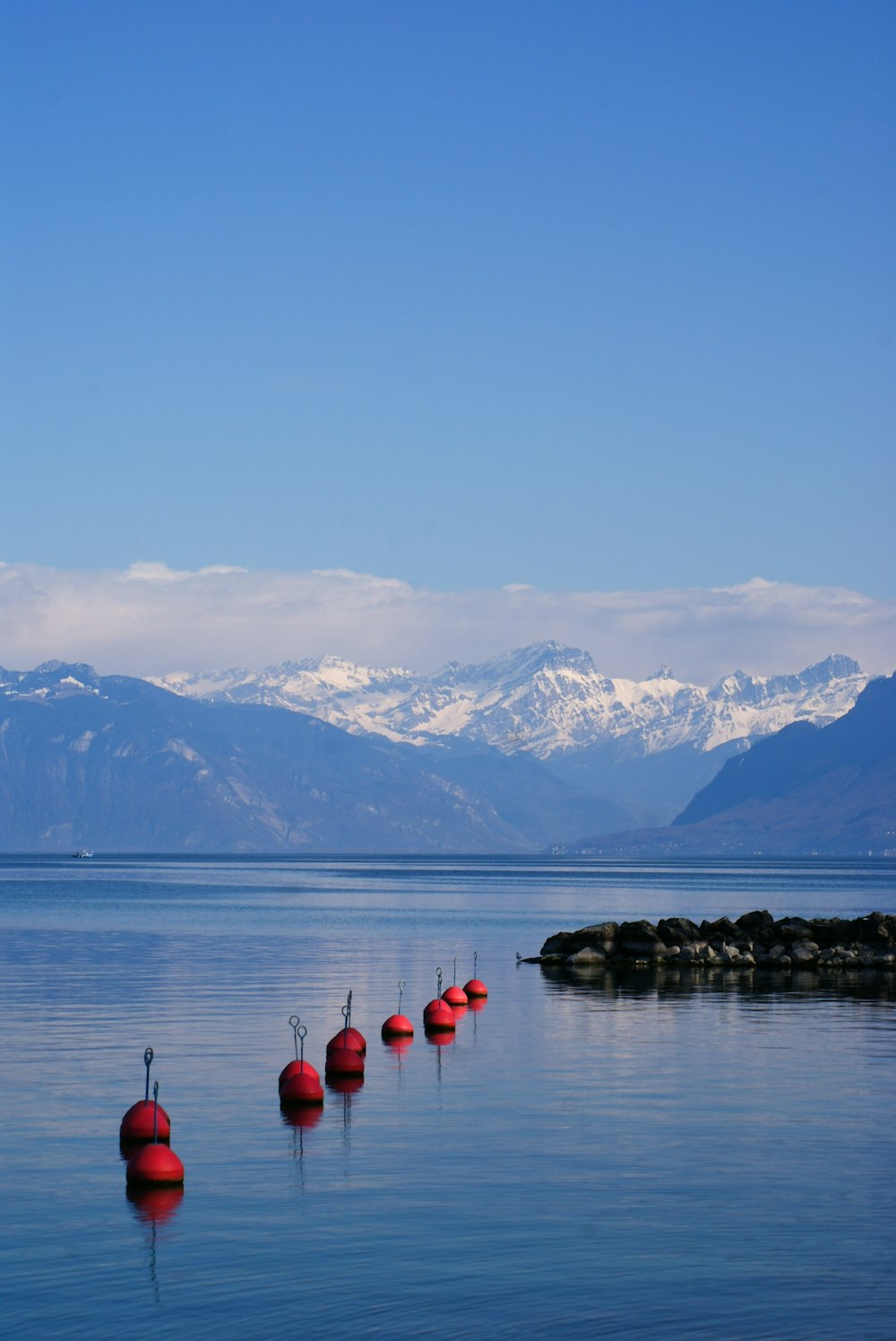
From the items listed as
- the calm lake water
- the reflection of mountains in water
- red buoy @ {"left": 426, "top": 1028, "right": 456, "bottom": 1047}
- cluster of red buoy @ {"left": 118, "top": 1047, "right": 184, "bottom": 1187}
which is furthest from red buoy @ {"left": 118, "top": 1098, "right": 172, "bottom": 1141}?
the reflection of mountains in water

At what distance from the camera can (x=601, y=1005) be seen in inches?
2530

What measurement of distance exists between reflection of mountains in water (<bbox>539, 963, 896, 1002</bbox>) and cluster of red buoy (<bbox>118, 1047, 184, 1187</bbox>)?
125ft

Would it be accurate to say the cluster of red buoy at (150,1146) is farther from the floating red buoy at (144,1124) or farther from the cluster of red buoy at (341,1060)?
the cluster of red buoy at (341,1060)

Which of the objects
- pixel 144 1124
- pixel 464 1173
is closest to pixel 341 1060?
pixel 144 1124

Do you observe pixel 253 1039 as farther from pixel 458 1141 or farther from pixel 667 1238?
pixel 667 1238

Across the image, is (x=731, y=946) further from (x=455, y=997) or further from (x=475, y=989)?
(x=455, y=997)

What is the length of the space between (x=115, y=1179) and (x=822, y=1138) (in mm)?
13594

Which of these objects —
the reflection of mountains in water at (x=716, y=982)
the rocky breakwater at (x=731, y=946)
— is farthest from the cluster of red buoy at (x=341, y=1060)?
the rocky breakwater at (x=731, y=946)

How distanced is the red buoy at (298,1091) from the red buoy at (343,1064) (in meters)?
4.93

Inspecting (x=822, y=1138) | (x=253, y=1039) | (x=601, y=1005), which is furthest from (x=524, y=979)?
(x=822, y=1138)

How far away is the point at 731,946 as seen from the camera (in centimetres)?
9000

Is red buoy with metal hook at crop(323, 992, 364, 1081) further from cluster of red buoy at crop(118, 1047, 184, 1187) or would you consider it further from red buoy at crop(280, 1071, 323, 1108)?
cluster of red buoy at crop(118, 1047, 184, 1187)

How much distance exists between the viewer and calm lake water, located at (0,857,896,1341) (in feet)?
74.0

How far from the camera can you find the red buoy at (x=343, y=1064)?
42500mm
